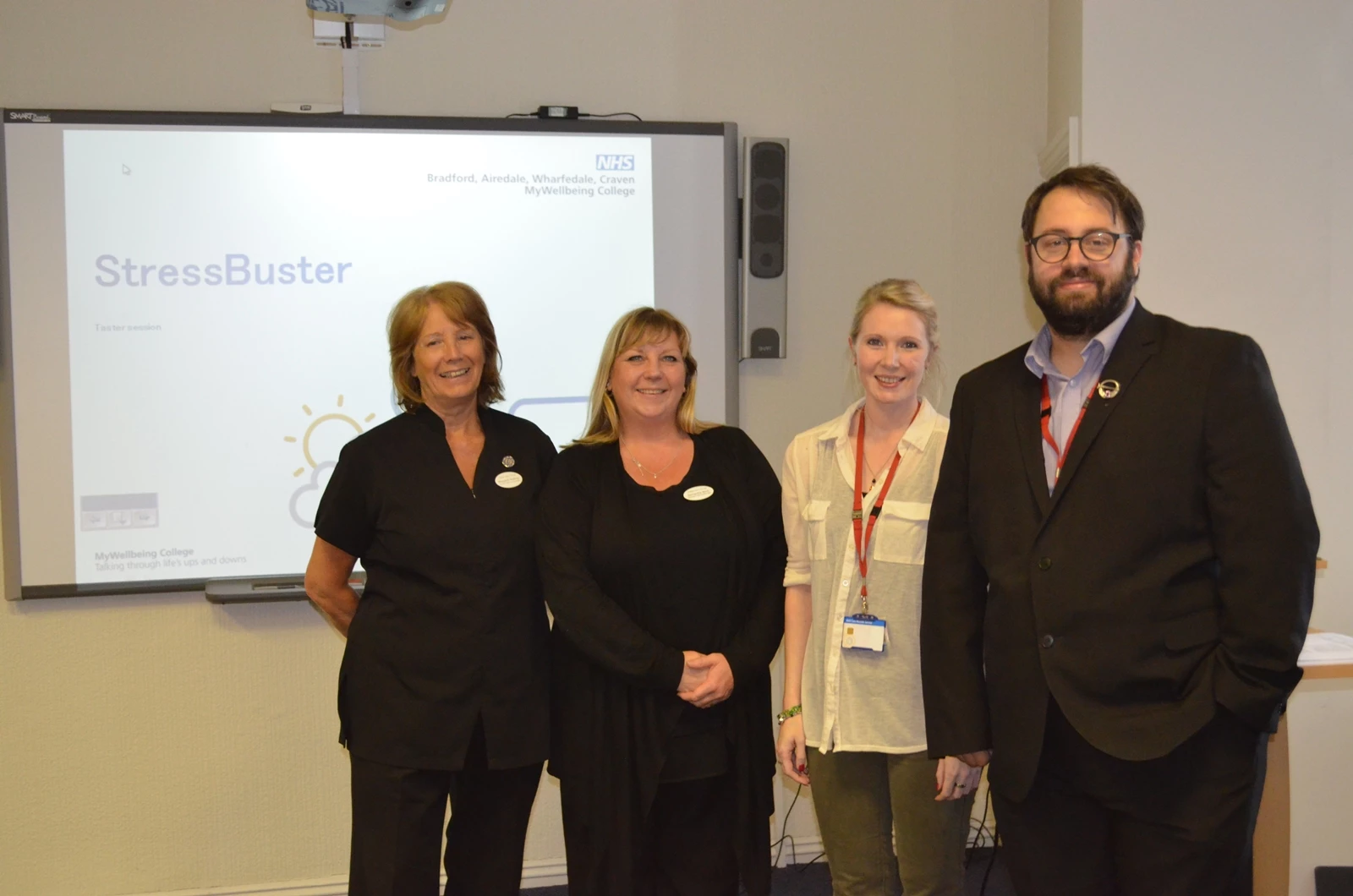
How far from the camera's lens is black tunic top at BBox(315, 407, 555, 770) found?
210 centimetres

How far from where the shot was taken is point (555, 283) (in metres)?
3.29

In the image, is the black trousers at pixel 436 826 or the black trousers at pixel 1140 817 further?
the black trousers at pixel 436 826

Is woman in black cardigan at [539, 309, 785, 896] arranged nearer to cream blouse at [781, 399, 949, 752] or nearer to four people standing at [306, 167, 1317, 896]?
four people standing at [306, 167, 1317, 896]

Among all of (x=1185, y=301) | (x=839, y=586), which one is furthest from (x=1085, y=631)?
(x=1185, y=301)

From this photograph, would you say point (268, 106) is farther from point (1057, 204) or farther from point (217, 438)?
point (1057, 204)

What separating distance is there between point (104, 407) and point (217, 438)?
33 cm

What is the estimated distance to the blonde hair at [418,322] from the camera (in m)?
2.18

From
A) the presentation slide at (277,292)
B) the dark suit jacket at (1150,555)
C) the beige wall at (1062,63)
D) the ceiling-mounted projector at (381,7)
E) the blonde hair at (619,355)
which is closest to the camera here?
the dark suit jacket at (1150,555)

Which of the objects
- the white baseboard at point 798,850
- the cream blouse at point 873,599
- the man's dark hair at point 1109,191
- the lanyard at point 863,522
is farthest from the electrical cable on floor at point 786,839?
the man's dark hair at point 1109,191

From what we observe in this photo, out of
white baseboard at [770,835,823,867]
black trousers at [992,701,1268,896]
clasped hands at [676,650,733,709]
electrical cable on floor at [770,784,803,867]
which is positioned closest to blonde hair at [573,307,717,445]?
clasped hands at [676,650,733,709]

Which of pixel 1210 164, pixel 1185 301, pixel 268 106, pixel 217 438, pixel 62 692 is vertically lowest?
pixel 62 692

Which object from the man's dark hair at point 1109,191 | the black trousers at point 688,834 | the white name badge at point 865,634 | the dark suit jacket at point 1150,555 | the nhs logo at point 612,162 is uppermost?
the nhs logo at point 612,162

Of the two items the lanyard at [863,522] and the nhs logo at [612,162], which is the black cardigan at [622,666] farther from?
the nhs logo at [612,162]

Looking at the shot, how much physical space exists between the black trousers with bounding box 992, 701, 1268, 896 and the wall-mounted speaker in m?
1.92
